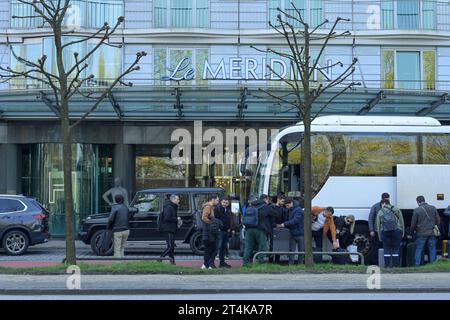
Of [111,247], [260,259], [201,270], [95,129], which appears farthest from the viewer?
[95,129]

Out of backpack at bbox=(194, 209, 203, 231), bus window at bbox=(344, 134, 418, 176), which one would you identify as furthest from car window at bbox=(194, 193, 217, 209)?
bus window at bbox=(344, 134, 418, 176)

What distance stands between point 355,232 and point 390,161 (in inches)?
91.9

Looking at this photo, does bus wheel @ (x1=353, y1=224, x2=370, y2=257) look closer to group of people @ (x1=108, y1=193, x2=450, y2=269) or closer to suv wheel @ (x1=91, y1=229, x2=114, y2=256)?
group of people @ (x1=108, y1=193, x2=450, y2=269)

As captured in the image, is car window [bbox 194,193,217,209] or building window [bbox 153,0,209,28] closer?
car window [bbox 194,193,217,209]

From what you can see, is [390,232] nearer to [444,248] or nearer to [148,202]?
[444,248]

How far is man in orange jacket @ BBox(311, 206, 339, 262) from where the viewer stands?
16297mm

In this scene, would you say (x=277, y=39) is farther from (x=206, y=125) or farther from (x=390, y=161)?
(x=390, y=161)

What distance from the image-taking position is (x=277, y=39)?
91.1 feet

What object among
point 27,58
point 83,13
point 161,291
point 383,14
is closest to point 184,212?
point 161,291

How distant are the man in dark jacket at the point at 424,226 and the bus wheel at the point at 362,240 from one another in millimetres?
1567

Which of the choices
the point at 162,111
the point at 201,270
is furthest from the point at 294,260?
the point at 162,111

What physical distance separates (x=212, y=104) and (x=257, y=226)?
1002 cm

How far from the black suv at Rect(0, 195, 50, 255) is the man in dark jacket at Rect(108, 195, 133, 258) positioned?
441cm

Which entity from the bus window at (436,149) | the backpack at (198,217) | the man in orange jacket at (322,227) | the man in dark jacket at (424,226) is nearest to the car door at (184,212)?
the backpack at (198,217)
